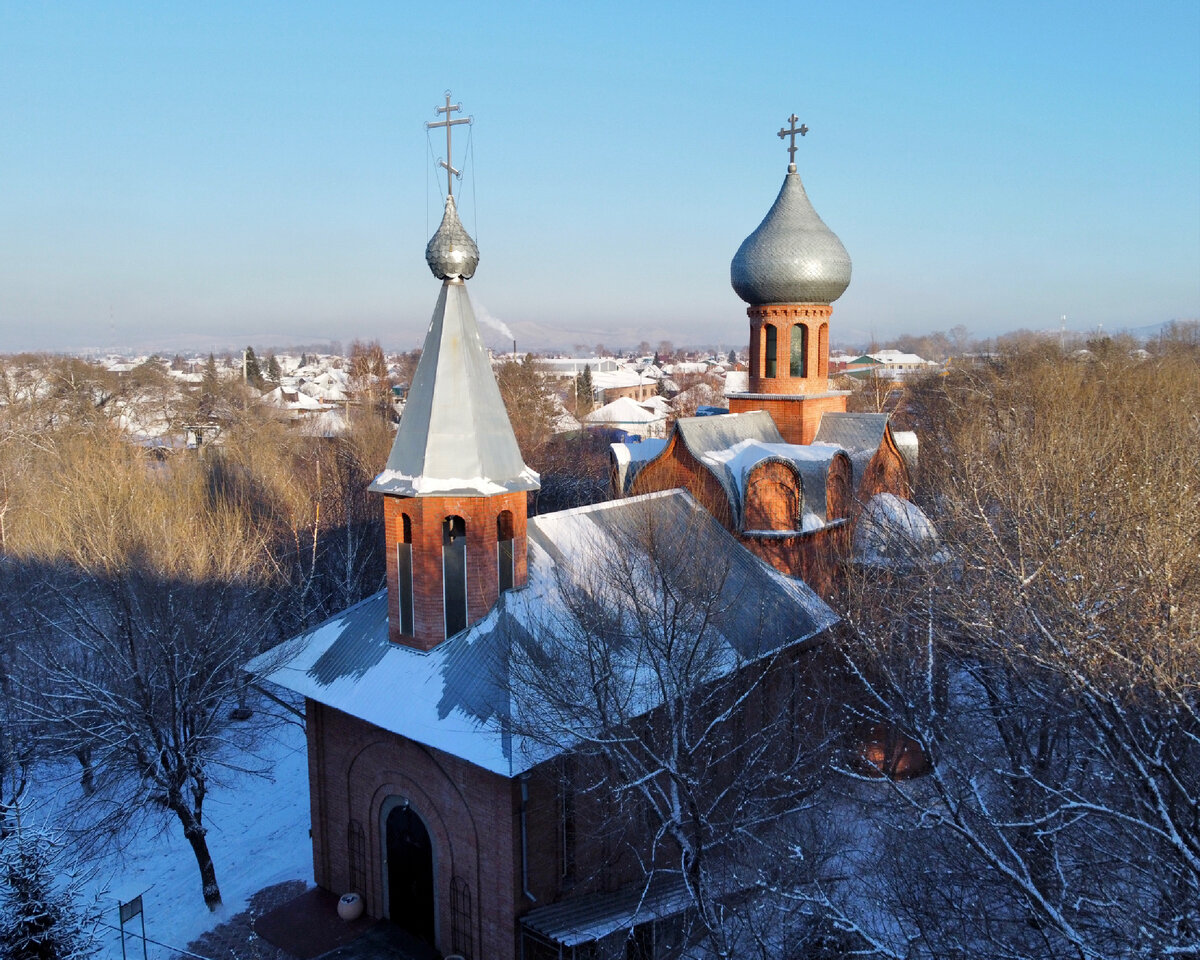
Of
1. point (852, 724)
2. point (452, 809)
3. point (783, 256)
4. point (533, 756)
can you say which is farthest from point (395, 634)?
point (783, 256)

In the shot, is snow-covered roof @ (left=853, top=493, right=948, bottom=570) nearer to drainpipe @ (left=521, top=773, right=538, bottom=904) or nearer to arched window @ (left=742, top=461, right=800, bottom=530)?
arched window @ (left=742, top=461, right=800, bottom=530)

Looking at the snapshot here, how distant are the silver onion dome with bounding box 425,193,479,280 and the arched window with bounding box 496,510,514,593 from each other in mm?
3275

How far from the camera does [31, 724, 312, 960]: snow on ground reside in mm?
12219

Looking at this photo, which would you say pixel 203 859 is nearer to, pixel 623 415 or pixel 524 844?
pixel 524 844

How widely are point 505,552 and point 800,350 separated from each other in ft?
32.8

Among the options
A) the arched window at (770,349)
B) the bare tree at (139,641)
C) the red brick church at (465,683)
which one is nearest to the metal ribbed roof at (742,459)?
the red brick church at (465,683)

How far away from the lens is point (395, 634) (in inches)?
443

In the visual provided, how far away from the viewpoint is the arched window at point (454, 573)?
10.8 meters

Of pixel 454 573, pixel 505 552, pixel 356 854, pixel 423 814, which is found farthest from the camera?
pixel 356 854

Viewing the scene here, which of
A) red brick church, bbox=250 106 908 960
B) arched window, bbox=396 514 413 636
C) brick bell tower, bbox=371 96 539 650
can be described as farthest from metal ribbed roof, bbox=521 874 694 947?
arched window, bbox=396 514 413 636

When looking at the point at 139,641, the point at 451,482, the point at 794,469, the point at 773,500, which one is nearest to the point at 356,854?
the point at 139,641

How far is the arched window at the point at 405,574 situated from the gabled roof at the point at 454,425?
0.68m

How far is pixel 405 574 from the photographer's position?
1101 centimetres

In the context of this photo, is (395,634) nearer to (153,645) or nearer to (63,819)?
(153,645)
